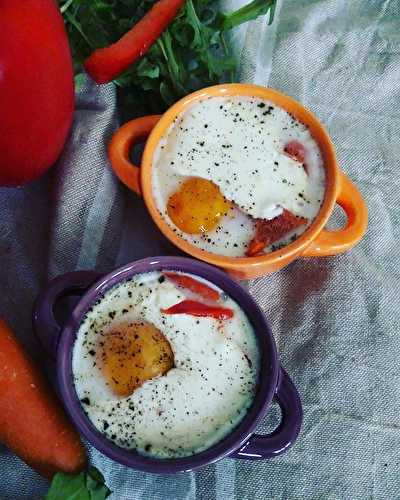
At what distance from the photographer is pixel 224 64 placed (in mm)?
1151

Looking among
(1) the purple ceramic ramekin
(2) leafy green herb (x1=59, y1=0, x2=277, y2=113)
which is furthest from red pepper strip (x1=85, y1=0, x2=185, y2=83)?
(1) the purple ceramic ramekin

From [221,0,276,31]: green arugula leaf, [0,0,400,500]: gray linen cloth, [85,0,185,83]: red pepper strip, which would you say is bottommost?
[0,0,400,500]: gray linen cloth

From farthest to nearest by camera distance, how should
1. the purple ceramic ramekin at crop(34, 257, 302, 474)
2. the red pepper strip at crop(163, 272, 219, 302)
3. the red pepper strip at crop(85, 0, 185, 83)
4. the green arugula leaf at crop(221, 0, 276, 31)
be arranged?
the green arugula leaf at crop(221, 0, 276, 31)
the red pepper strip at crop(85, 0, 185, 83)
the red pepper strip at crop(163, 272, 219, 302)
the purple ceramic ramekin at crop(34, 257, 302, 474)

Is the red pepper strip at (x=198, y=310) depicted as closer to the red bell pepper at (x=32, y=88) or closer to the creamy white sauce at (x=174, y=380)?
the creamy white sauce at (x=174, y=380)

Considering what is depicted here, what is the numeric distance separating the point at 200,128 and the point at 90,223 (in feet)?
0.70

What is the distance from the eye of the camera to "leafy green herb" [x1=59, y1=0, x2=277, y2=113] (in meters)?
1.10

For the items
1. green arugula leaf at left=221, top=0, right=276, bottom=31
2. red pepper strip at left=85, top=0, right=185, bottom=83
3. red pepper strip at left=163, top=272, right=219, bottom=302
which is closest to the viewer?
red pepper strip at left=163, top=272, right=219, bottom=302

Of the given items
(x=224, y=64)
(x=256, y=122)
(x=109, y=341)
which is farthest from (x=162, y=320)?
(x=224, y=64)

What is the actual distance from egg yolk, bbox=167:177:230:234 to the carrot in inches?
11.0

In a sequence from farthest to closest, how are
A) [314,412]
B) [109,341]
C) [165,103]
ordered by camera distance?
[165,103], [314,412], [109,341]

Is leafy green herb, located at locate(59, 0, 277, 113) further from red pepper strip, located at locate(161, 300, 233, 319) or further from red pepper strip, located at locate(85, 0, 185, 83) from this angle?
red pepper strip, located at locate(161, 300, 233, 319)

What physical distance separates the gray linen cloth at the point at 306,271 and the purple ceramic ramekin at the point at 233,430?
0.32 ft

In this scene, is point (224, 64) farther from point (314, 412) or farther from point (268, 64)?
point (314, 412)

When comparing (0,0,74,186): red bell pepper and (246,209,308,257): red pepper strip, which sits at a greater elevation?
(0,0,74,186): red bell pepper
